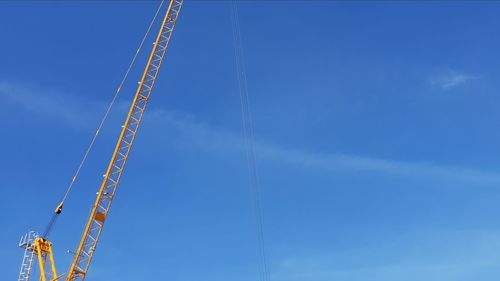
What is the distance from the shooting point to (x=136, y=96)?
72.6 meters

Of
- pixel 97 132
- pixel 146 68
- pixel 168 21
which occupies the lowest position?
pixel 97 132

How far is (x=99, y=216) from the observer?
67625 millimetres

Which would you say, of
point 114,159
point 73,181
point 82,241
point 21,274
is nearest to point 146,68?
point 114,159

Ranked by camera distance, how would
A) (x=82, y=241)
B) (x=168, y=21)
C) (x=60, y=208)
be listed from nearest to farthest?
(x=82, y=241) < (x=60, y=208) < (x=168, y=21)

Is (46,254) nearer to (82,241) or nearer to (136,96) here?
(82,241)

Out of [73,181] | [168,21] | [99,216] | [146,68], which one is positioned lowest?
[99,216]

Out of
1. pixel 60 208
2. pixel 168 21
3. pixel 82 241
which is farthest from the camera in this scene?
pixel 168 21

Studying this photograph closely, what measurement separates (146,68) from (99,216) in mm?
21521

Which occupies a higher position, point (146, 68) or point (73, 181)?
point (146, 68)

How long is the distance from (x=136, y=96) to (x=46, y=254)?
25217mm

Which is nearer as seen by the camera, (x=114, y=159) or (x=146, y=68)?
(x=114, y=159)

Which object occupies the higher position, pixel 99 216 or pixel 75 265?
pixel 99 216

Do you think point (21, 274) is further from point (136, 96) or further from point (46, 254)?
point (136, 96)

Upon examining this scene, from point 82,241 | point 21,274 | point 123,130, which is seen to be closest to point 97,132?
point 123,130
